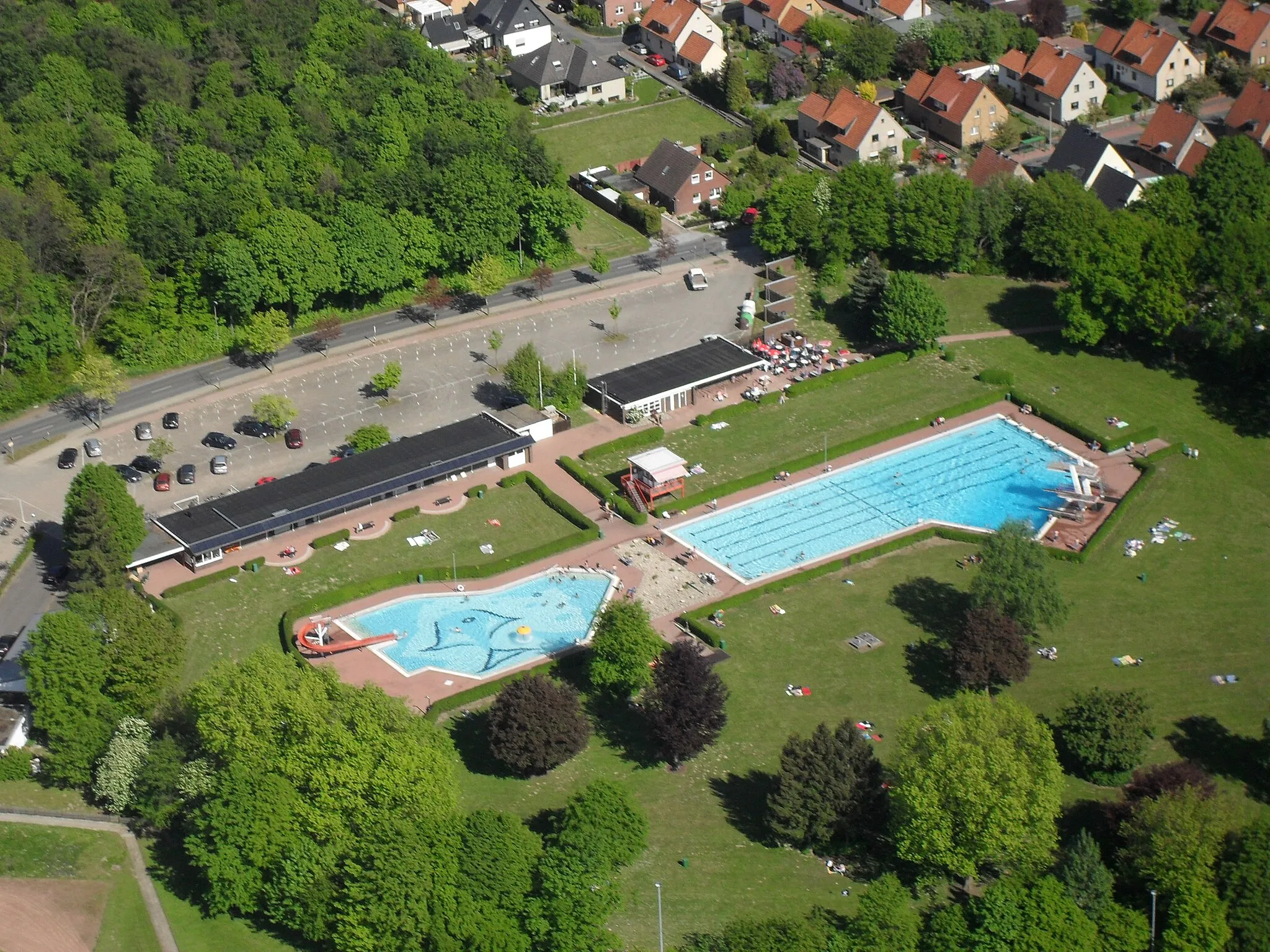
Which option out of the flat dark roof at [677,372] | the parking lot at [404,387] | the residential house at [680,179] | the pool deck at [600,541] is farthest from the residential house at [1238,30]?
the flat dark roof at [677,372]

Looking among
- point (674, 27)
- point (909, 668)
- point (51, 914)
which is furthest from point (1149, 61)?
point (51, 914)

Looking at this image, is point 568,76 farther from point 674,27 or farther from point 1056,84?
point 1056,84

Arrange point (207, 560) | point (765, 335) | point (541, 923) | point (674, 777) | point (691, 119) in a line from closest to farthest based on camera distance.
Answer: point (541, 923) → point (674, 777) → point (207, 560) → point (765, 335) → point (691, 119)

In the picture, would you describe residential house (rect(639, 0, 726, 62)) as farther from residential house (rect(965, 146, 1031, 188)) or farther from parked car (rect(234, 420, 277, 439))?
parked car (rect(234, 420, 277, 439))

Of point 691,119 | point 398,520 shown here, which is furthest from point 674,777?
point 691,119

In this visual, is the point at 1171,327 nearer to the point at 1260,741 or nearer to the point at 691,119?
the point at 1260,741

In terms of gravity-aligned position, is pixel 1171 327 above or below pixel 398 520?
above
